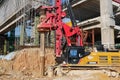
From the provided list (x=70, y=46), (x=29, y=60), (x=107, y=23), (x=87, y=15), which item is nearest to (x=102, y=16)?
(x=107, y=23)

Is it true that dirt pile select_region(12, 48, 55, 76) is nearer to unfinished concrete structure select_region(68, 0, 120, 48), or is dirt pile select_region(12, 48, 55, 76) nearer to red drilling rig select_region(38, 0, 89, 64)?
red drilling rig select_region(38, 0, 89, 64)

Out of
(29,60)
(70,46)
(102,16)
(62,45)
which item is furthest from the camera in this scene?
(102,16)

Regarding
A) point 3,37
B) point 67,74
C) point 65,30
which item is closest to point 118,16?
point 65,30

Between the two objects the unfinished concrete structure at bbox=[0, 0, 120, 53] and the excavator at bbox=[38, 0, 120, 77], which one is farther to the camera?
the unfinished concrete structure at bbox=[0, 0, 120, 53]

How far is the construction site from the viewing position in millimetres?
15125

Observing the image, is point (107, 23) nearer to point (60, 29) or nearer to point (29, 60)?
point (29, 60)

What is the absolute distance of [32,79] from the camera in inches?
579

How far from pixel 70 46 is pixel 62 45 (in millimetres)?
2701

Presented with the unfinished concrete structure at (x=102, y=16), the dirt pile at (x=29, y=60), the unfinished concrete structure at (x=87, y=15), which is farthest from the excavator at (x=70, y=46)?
the unfinished concrete structure at (x=87, y=15)

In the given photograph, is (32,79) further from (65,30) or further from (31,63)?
(31,63)

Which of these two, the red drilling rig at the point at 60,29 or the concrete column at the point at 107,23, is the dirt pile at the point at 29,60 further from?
the concrete column at the point at 107,23

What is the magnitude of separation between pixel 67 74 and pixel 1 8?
37.8 meters

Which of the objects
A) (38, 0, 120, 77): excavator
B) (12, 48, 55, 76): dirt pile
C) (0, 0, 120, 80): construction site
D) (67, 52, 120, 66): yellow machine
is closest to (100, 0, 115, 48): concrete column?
(0, 0, 120, 80): construction site

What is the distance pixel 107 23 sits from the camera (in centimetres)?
2780
